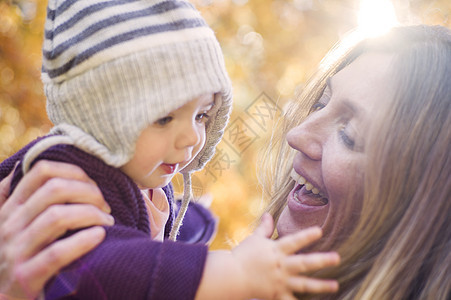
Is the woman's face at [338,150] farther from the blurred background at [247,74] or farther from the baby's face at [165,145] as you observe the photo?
the blurred background at [247,74]

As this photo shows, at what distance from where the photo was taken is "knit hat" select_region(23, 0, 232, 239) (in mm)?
984

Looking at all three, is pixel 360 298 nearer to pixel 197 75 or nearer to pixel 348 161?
pixel 348 161

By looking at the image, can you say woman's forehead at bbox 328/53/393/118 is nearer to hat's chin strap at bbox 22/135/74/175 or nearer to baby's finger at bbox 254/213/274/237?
baby's finger at bbox 254/213/274/237

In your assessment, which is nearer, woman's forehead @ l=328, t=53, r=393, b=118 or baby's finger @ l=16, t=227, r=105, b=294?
baby's finger @ l=16, t=227, r=105, b=294

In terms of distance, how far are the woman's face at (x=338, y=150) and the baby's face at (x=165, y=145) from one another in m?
0.28

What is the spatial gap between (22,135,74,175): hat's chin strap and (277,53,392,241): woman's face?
60 centimetres

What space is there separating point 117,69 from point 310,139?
54cm

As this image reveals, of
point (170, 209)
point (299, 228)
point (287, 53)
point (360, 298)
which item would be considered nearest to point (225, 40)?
point (287, 53)

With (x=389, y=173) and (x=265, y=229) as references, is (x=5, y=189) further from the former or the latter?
(x=389, y=173)

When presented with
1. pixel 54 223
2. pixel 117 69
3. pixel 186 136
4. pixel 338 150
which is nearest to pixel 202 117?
pixel 186 136

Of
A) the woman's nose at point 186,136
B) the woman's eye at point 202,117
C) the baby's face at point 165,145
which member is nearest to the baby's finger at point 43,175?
the baby's face at point 165,145

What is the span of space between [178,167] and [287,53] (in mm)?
2525

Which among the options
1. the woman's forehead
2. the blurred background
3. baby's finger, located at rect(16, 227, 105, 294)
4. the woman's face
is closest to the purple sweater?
baby's finger, located at rect(16, 227, 105, 294)

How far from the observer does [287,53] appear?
3.46m
